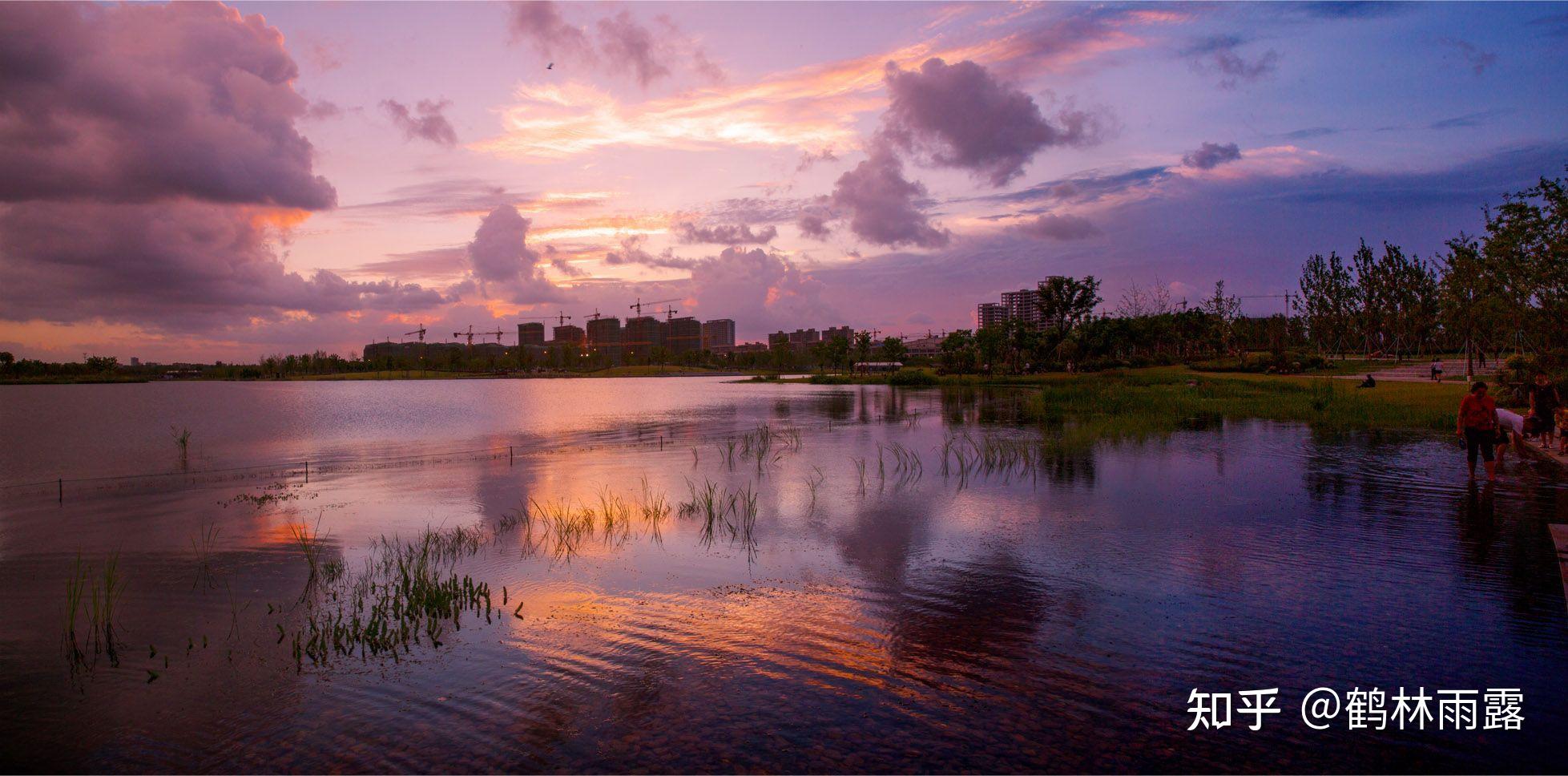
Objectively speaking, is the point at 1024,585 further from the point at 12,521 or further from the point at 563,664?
the point at 12,521

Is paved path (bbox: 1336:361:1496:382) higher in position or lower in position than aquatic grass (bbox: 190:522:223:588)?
higher

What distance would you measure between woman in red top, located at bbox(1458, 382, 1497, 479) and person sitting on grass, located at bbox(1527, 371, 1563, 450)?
6.20 meters

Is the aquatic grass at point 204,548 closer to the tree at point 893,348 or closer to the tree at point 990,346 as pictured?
the tree at point 990,346

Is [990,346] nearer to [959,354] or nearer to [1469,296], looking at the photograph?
[959,354]

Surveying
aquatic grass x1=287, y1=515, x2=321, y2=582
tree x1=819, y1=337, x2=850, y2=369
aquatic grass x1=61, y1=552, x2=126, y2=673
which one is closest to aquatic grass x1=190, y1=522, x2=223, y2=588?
aquatic grass x1=61, y1=552, x2=126, y2=673

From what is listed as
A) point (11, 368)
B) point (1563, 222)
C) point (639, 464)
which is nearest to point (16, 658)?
point (639, 464)

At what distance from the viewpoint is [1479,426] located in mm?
17969

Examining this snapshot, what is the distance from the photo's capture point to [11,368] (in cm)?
19350

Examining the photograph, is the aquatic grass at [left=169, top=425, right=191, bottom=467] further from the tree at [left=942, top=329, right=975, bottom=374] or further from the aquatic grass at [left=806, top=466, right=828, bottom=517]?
the tree at [left=942, top=329, right=975, bottom=374]

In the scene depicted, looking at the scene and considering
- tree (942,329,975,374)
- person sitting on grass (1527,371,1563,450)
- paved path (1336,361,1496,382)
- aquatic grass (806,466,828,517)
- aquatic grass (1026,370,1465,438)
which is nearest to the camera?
aquatic grass (806,466,828,517)

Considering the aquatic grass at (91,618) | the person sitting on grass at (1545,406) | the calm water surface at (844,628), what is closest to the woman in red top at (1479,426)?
the calm water surface at (844,628)

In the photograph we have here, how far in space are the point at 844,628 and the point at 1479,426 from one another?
18630 mm

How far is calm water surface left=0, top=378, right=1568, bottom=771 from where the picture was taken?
6.67m

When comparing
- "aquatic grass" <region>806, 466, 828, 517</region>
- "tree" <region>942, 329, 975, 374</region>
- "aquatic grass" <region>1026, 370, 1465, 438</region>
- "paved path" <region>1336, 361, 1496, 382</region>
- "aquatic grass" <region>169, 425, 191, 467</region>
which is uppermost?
"tree" <region>942, 329, 975, 374</region>
